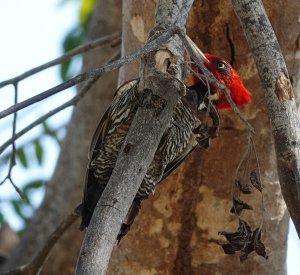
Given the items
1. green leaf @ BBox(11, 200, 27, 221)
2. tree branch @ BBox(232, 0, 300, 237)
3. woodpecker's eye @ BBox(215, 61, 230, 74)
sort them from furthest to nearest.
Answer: green leaf @ BBox(11, 200, 27, 221)
woodpecker's eye @ BBox(215, 61, 230, 74)
tree branch @ BBox(232, 0, 300, 237)

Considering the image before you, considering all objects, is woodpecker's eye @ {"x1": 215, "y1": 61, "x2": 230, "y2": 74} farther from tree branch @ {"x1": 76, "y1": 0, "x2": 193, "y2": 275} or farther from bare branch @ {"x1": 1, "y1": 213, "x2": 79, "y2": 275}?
bare branch @ {"x1": 1, "y1": 213, "x2": 79, "y2": 275}

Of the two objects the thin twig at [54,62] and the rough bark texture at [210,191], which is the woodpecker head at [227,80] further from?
the thin twig at [54,62]

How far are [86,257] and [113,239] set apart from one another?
4.3 inches

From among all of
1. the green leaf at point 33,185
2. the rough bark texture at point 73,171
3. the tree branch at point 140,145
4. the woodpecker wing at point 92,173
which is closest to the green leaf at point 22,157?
the rough bark texture at point 73,171

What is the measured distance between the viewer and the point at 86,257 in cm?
230

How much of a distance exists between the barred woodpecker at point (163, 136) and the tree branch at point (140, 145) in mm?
750

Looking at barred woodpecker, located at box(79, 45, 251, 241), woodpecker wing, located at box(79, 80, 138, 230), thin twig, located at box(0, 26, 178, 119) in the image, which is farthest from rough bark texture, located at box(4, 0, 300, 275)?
thin twig, located at box(0, 26, 178, 119)

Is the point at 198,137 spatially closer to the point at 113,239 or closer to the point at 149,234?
the point at 149,234

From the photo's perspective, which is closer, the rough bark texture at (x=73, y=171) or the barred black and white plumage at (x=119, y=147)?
the barred black and white plumage at (x=119, y=147)

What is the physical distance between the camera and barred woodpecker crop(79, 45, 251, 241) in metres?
3.65

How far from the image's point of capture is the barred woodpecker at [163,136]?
3.65 meters

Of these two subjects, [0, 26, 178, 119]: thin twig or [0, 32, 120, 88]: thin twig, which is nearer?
[0, 26, 178, 119]: thin twig

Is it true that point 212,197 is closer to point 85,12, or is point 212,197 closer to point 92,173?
point 92,173

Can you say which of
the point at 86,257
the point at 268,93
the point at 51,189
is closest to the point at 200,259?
the point at 268,93
